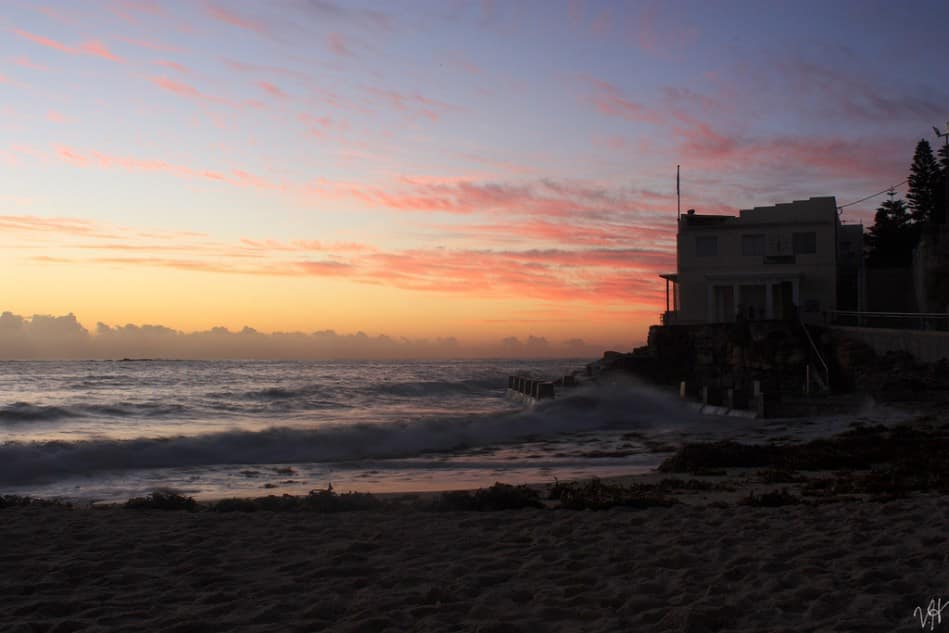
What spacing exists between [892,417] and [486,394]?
34.0 metres

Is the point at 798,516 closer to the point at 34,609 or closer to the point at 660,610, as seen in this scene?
the point at 660,610

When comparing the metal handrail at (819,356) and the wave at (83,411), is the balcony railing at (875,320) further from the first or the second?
the wave at (83,411)

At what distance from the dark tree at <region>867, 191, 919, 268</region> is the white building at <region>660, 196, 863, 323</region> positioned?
9.37 meters

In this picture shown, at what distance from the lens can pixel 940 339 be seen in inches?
917

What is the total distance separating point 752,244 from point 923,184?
25.1 metres

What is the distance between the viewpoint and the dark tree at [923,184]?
189 ft

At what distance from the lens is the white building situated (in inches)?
1651

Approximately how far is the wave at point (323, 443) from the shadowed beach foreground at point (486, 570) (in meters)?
8.63

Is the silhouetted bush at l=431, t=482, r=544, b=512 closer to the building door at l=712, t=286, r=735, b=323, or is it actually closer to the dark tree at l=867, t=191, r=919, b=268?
the building door at l=712, t=286, r=735, b=323

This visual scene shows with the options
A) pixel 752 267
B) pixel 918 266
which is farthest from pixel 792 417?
pixel 752 267

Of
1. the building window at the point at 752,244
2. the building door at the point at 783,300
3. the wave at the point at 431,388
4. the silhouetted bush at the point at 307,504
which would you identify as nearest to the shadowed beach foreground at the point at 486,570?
the silhouetted bush at the point at 307,504

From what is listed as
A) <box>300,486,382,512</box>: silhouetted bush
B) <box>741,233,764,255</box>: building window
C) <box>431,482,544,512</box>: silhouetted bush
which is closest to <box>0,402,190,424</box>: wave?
<box>300,486,382,512</box>: silhouetted bush
